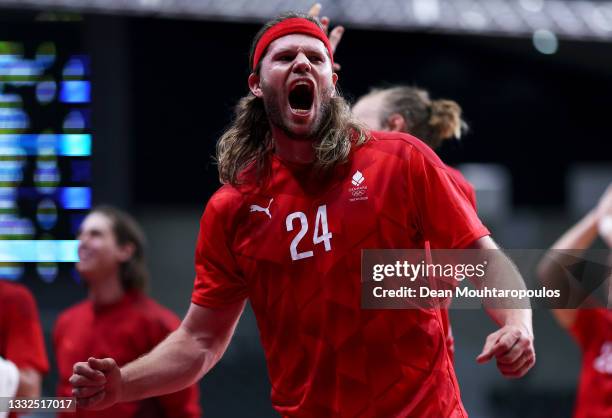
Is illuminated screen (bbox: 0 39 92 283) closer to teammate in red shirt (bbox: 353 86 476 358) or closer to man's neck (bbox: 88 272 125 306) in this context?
man's neck (bbox: 88 272 125 306)

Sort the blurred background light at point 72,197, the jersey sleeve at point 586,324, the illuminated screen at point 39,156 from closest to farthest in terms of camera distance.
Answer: the jersey sleeve at point 586,324 < the illuminated screen at point 39,156 < the blurred background light at point 72,197

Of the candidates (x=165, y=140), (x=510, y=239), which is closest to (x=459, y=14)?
(x=510, y=239)

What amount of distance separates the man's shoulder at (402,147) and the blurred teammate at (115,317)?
188 cm

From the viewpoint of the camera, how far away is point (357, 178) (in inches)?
86.1

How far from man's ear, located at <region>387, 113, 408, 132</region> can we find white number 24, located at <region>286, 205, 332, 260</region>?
874mm

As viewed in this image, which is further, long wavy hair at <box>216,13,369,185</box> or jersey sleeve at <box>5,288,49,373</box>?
jersey sleeve at <box>5,288,49,373</box>

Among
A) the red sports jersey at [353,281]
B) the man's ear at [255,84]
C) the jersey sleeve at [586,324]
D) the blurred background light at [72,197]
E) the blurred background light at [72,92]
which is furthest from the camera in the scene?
the blurred background light at [72,92]

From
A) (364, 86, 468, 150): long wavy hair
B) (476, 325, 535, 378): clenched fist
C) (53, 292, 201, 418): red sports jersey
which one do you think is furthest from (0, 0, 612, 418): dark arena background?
(476, 325, 535, 378): clenched fist

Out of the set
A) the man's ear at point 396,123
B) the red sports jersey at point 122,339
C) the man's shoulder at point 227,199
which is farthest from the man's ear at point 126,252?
the man's shoulder at point 227,199

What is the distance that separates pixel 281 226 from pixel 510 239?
16.9 feet

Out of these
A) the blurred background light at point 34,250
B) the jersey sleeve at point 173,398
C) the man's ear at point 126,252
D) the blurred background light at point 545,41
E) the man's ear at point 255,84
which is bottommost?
the jersey sleeve at point 173,398

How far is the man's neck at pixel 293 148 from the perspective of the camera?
2.26 metres

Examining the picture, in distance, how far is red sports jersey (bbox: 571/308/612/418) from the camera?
3561 millimetres

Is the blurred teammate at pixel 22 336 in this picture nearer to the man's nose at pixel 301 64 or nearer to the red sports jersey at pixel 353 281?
the red sports jersey at pixel 353 281
